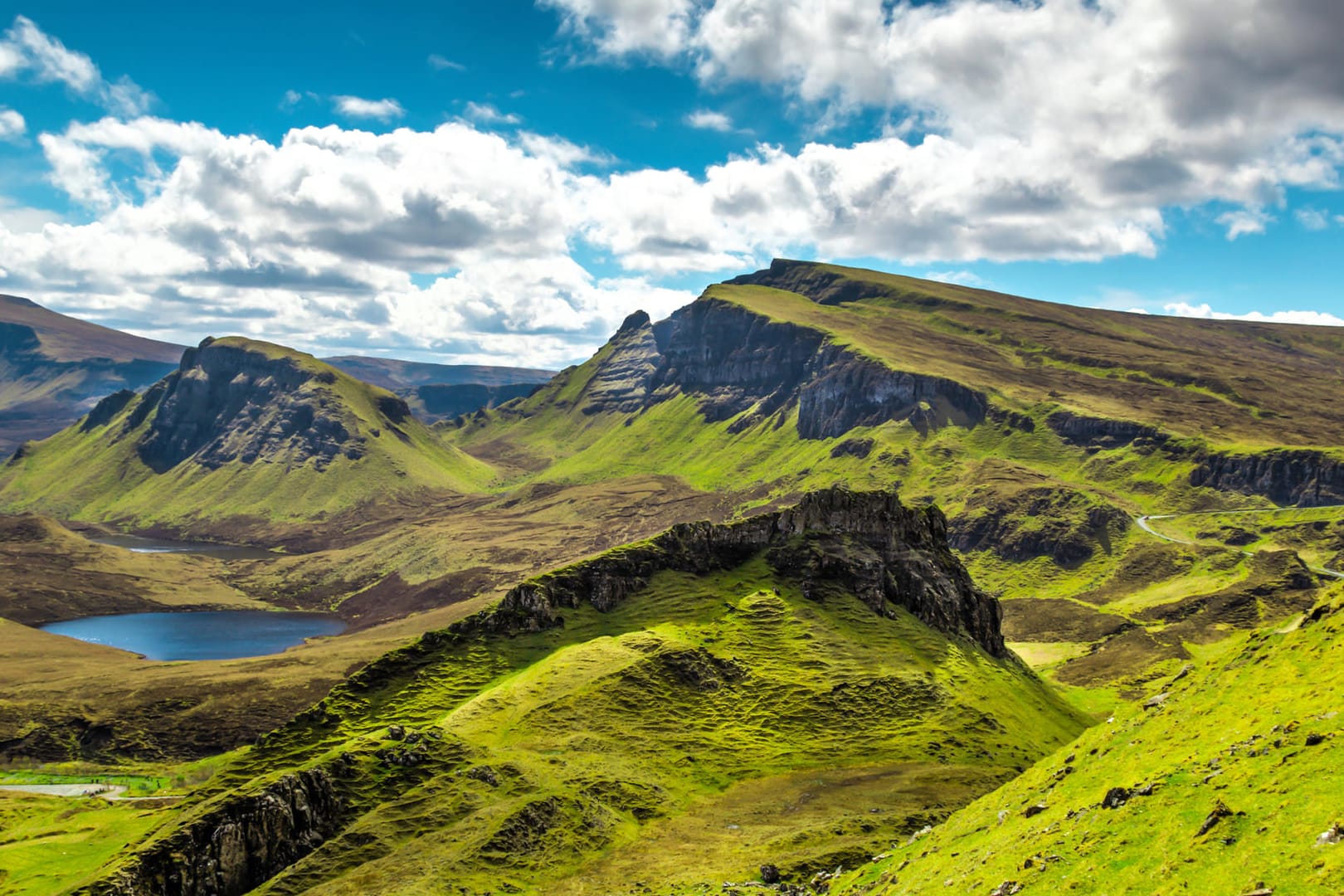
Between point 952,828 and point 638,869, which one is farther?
point 638,869

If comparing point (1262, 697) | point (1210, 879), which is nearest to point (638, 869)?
point (1262, 697)

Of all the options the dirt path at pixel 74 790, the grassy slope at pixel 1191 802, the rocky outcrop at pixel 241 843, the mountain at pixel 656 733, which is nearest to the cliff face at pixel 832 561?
the mountain at pixel 656 733

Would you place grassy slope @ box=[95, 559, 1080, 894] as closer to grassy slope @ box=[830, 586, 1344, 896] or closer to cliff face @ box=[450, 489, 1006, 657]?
cliff face @ box=[450, 489, 1006, 657]

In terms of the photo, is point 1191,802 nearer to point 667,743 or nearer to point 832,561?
point 667,743

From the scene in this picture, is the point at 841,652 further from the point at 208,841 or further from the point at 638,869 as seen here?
the point at 208,841

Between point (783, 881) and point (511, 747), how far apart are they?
48675 mm

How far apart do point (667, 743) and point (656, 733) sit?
2.49 metres

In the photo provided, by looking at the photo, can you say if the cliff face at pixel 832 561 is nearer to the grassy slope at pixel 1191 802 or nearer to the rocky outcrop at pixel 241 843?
the rocky outcrop at pixel 241 843

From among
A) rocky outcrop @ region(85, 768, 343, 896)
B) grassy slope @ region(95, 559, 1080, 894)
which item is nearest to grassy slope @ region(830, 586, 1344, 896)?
grassy slope @ region(95, 559, 1080, 894)

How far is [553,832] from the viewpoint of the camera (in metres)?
97.5

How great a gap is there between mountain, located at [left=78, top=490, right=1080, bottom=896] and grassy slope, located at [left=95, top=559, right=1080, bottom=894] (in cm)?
34

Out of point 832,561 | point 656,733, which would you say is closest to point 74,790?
point 656,733

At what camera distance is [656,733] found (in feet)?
424

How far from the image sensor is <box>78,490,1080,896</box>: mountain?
94.2m
